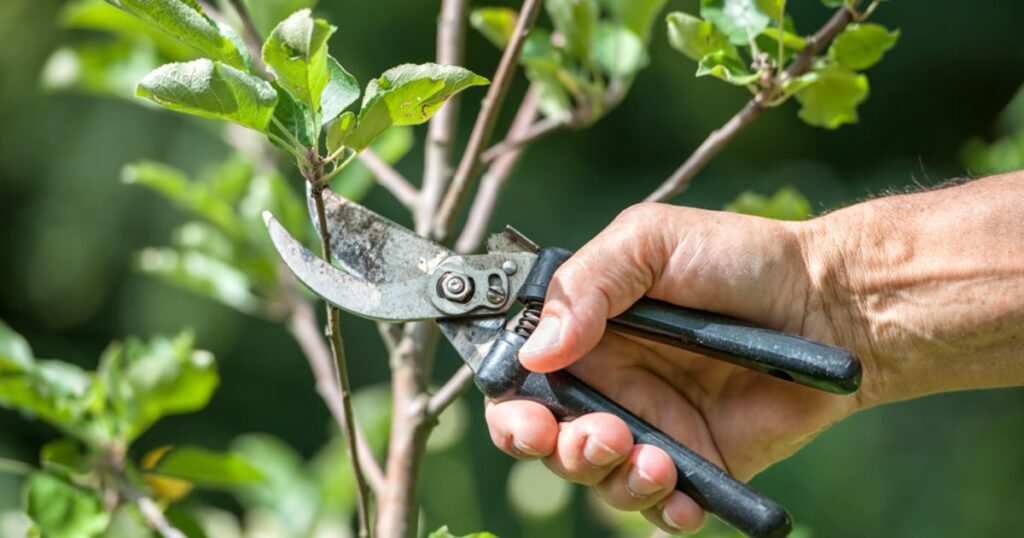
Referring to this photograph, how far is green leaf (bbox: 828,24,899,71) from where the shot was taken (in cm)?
103

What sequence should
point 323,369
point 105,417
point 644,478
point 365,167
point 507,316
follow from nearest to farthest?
point 644,478 < point 507,316 < point 105,417 < point 323,369 < point 365,167

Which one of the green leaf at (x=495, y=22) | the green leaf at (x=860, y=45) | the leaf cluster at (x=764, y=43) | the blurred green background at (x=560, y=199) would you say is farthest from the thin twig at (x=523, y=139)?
the blurred green background at (x=560, y=199)

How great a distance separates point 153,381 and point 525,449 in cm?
46

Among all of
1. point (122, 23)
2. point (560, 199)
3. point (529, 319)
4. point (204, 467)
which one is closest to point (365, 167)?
point (122, 23)

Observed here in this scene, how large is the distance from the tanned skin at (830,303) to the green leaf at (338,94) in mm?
291

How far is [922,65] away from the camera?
3.07m

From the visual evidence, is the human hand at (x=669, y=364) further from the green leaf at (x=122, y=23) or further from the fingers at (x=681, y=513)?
the green leaf at (x=122, y=23)

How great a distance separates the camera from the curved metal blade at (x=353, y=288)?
34.9 inches

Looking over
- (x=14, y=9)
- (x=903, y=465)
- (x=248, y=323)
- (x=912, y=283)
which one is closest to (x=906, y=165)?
(x=903, y=465)

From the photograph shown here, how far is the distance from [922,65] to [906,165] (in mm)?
310

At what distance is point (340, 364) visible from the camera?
2.94 feet

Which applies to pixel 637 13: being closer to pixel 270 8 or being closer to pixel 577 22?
pixel 577 22

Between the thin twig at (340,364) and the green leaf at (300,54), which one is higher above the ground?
the green leaf at (300,54)

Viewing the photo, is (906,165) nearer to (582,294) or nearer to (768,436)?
Answer: (768,436)
